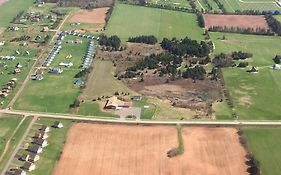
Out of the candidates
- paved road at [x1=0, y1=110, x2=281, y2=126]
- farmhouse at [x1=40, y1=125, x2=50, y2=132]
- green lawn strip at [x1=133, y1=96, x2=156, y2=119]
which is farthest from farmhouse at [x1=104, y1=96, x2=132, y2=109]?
farmhouse at [x1=40, y1=125, x2=50, y2=132]

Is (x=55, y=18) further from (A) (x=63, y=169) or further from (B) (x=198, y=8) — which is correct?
(A) (x=63, y=169)

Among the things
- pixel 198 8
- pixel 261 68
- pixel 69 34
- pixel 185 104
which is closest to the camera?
pixel 185 104

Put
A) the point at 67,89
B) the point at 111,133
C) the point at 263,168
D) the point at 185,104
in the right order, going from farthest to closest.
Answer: the point at 67,89 < the point at 185,104 < the point at 111,133 < the point at 263,168

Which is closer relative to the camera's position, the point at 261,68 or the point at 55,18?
the point at 261,68

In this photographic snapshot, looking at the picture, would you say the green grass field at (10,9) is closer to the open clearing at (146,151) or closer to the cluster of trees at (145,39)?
the cluster of trees at (145,39)

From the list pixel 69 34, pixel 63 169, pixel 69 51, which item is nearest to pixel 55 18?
pixel 69 34

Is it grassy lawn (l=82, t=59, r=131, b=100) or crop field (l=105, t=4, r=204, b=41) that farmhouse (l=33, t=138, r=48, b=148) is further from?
crop field (l=105, t=4, r=204, b=41)

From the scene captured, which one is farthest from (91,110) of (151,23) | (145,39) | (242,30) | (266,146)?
(242,30)
